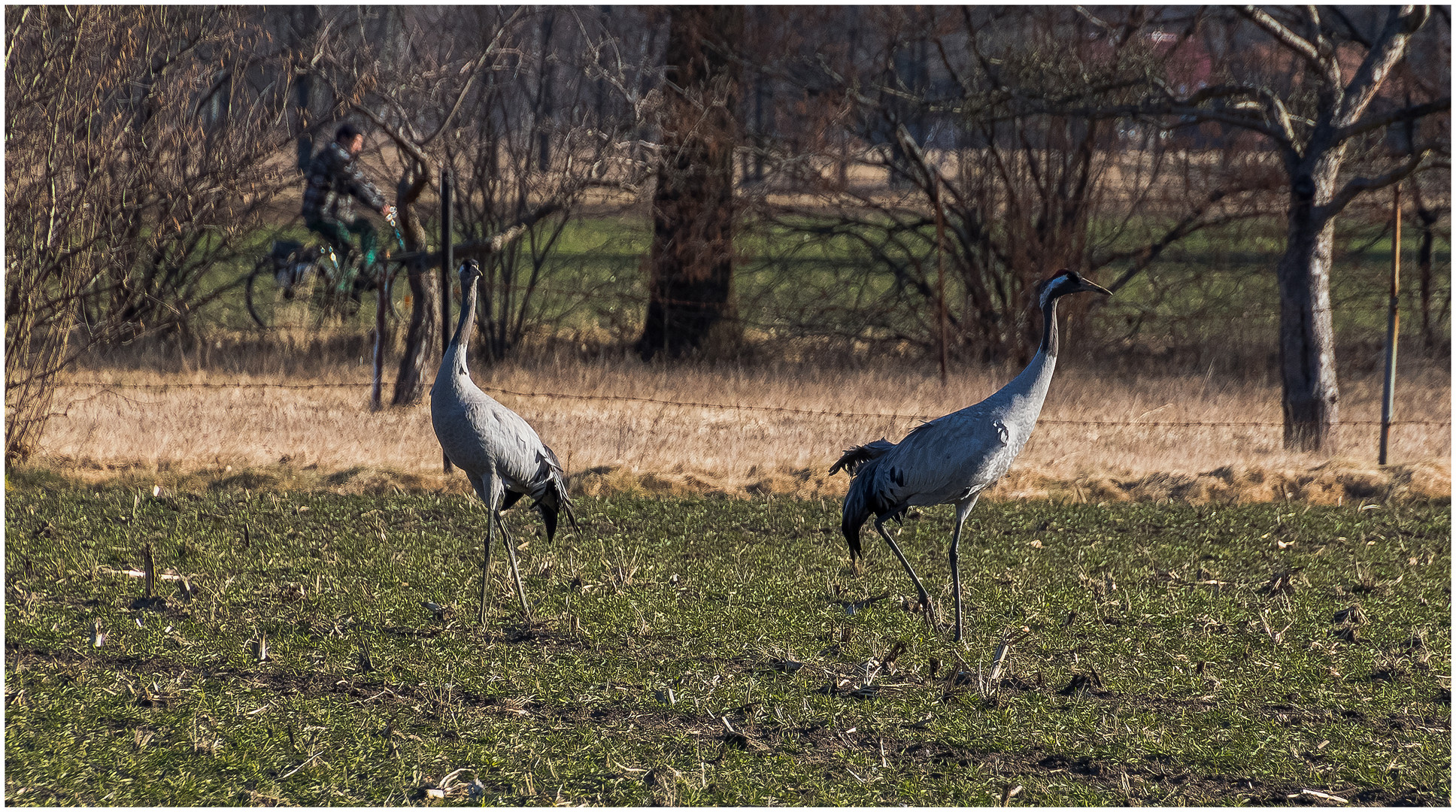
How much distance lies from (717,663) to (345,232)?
25.5 ft

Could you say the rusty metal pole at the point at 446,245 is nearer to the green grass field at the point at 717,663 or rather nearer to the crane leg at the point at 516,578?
the green grass field at the point at 717,663

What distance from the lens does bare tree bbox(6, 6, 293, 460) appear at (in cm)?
764

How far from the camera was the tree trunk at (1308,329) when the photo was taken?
8.86 m

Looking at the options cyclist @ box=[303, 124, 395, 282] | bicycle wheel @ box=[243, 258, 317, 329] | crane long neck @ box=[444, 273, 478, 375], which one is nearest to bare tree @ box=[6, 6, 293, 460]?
cyclist @ box=[303, 124, 395, 282]

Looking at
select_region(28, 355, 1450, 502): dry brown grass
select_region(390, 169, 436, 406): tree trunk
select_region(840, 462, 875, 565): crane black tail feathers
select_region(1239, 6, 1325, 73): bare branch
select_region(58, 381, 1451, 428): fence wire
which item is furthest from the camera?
select_region(390, 169, 436, 406): tree trunk

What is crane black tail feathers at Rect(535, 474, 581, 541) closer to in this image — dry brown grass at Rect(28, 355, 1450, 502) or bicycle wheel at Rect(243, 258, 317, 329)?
dry brown grass at Rect(28, 355, 1450, 502)

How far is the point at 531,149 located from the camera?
37.7ft

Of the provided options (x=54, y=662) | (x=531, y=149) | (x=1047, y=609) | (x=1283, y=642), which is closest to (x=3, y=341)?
(x=54, y=662)

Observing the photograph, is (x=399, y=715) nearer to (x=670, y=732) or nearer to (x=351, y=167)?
(x=670, y=732)

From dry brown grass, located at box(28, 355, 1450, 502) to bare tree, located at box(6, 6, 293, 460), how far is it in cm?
84

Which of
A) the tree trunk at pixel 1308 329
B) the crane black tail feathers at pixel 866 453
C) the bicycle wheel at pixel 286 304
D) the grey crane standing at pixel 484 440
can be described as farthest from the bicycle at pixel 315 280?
the tree trunk at pixel 1308 329

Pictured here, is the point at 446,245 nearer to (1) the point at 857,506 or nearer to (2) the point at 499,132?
(1) the point at 857,506

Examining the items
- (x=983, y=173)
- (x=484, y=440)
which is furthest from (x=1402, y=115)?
(x=484, y=440)

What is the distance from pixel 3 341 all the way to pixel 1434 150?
9.40 metres
